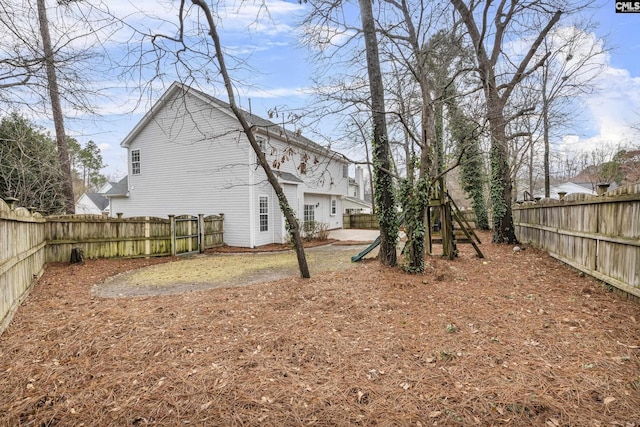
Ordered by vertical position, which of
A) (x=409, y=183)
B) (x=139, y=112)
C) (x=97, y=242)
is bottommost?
(x=97, y=242)

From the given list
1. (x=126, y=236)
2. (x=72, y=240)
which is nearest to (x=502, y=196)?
(x=126, y=236)

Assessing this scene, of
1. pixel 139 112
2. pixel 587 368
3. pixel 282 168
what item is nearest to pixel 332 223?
pixel 282 168

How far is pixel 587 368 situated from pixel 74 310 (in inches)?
239

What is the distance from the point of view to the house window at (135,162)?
1480cm

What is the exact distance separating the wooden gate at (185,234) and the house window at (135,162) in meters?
5.02

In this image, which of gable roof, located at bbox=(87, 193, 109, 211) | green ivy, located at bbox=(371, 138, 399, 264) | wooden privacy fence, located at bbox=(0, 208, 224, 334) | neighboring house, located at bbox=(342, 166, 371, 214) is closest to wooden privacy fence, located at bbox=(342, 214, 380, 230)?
neighboring house, located at bbox=(342, 166, 371, 214)

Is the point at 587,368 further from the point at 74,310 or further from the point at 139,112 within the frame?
the point at 139,112

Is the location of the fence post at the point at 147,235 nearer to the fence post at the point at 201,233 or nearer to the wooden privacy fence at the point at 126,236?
the wooden privacy fence at the point at 126,236

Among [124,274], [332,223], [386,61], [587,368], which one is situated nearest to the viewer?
[587,368]

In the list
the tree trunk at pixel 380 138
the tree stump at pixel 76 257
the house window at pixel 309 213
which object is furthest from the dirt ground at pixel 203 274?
the house window at pixel 309 213

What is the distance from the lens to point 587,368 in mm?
2855

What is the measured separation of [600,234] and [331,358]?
4.79 metres

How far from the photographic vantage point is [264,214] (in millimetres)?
13891

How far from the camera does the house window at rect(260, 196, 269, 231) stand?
1373cm
